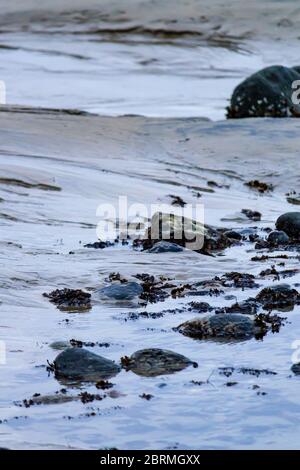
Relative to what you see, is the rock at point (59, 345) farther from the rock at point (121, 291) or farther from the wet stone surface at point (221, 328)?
the rock at point (121, 291)

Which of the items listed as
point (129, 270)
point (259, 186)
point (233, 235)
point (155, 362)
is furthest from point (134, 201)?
point (155, 362)

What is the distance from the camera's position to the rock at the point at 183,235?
38.5 feet

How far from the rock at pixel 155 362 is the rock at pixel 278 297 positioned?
1.82m

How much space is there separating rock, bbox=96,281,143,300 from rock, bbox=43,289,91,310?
0.50 feet

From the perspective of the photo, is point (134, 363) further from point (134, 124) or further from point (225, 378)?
point (134, 124)

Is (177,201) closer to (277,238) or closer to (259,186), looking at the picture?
(259,186)

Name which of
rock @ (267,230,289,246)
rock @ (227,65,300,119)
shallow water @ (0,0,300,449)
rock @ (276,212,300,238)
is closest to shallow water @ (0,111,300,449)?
shallow water @ (0,0,300,449)

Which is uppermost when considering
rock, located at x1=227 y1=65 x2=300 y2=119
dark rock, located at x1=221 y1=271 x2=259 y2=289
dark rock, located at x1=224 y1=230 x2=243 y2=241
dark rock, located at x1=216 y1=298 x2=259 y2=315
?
rock, located at x1=227 y1=65 x2=300 y2=119

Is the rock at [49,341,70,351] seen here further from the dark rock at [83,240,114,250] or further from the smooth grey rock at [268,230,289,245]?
the smooth grey rock at [268,230,289,245]

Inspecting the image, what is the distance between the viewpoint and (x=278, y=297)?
934cm

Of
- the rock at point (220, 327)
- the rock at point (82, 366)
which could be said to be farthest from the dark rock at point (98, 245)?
the rock at point (82, 366)

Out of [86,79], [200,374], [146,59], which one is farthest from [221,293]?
[146,59]

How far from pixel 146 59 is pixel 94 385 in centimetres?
2543

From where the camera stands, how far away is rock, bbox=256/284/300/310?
918 centimetres
